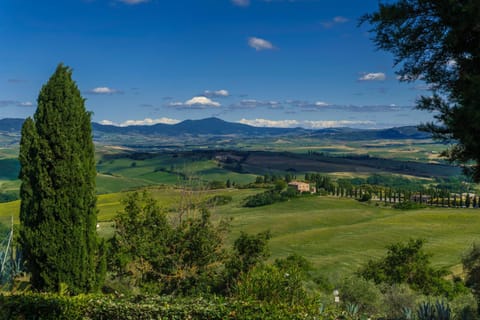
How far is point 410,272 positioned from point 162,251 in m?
26.2

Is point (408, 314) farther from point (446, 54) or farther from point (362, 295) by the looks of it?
point (362, 295)

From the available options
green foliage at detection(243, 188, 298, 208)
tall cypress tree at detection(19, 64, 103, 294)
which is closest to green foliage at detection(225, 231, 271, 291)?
tall cypress tree at detection(19, 64, 103, 294)

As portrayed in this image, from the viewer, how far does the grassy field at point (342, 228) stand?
190 feet

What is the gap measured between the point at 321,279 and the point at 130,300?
71.9 ft

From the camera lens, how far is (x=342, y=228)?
258 ft

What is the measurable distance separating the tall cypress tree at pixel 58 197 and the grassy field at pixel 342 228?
30061 millimetres

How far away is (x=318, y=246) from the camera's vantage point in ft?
212

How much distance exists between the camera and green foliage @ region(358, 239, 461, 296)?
118 feet

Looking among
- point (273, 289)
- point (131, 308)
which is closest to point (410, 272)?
point (273, 289)

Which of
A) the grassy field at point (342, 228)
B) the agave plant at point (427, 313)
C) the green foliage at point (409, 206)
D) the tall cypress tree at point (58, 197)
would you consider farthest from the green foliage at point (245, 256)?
the green foliage at point (409, 206)

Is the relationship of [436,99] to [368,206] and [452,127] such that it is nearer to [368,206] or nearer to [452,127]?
[452,127]

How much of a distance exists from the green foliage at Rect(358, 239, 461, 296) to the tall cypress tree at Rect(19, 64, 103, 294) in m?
28.1

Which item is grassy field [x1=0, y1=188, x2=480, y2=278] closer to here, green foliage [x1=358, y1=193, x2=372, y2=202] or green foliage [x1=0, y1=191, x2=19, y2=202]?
green foliage [x1=358, y1=193, x2=372, y2=202]

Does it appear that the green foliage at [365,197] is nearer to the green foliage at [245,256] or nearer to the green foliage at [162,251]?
the green foliage at [245,256]
